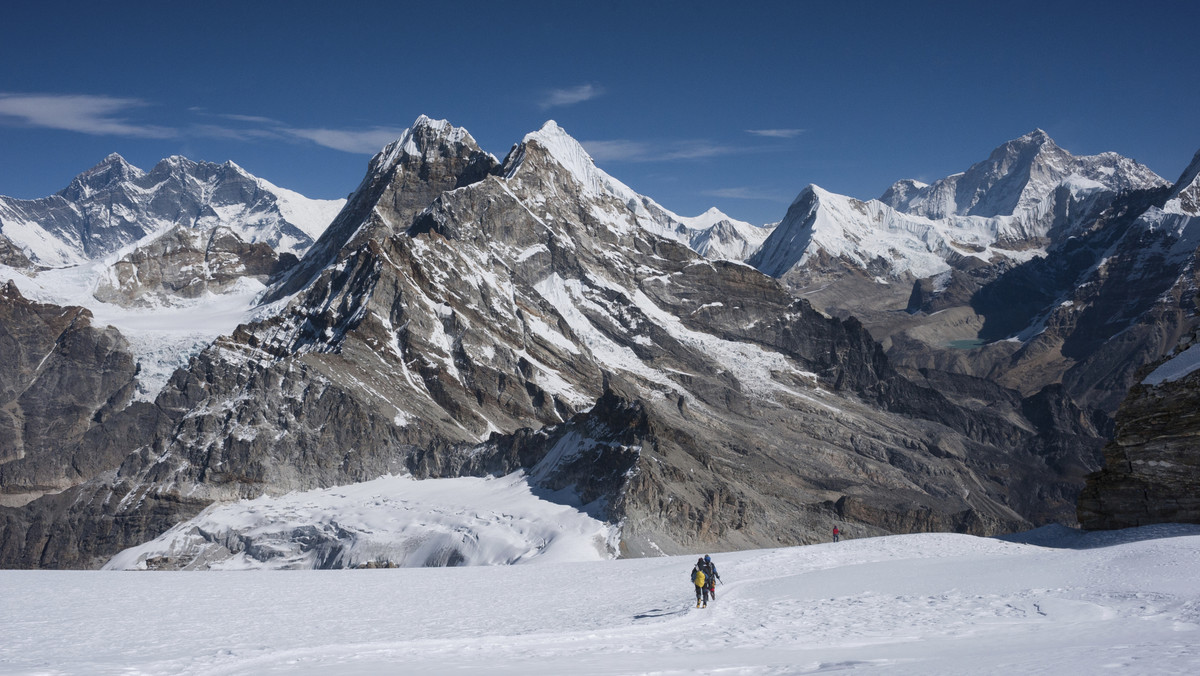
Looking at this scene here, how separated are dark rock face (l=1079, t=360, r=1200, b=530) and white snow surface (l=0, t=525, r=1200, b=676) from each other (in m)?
2.38

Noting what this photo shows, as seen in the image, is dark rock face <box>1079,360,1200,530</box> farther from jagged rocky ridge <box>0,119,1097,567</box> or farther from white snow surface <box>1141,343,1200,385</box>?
jagged rocky ridge <box>0,119,1097,567</box>

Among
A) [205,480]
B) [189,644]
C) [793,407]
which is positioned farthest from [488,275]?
[189,644]

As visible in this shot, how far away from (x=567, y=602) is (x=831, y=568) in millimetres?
11476

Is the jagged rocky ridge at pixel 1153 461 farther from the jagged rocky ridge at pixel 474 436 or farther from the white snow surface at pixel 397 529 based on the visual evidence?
the jagged rocky ridge at pixel 474 436

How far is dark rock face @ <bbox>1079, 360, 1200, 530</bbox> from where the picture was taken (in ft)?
146

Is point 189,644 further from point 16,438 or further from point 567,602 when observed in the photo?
point 16,438

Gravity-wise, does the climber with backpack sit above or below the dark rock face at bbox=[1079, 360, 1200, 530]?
below

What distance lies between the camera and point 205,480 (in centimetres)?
12044

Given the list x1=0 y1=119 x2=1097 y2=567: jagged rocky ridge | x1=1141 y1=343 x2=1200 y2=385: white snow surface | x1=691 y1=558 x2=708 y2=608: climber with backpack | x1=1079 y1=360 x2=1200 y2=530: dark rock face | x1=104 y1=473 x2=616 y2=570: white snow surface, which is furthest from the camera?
x1=0 y1=119 x2=1097 y2=567: jagged rocky ridge

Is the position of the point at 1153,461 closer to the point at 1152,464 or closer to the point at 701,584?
the point at 1152,464

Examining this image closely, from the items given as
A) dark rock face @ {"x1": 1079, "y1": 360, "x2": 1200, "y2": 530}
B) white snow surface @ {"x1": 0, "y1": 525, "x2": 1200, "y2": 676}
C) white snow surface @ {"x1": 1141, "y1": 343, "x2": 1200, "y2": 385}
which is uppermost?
white snow surface @ {"x1": 1141, "y1": 343, "x2": 1200, "y2": 385}

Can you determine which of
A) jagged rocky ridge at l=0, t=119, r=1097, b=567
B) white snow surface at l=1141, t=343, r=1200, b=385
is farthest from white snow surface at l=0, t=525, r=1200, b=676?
jagged rocky ridge at l=0, t=119, r=1097, b=567

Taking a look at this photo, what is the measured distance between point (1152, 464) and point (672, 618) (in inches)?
1096

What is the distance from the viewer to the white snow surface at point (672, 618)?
2256cm
